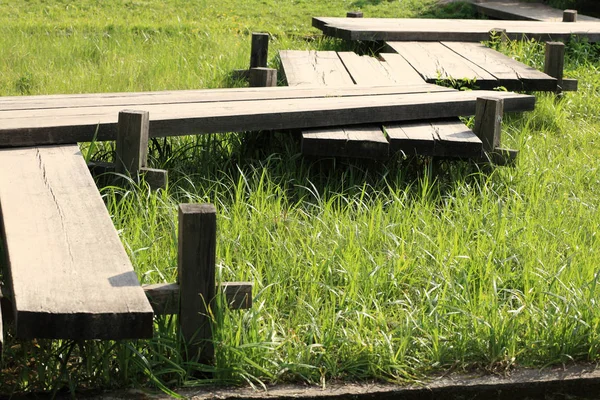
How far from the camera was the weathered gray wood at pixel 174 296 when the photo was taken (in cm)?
319

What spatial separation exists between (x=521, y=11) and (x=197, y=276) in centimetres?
934

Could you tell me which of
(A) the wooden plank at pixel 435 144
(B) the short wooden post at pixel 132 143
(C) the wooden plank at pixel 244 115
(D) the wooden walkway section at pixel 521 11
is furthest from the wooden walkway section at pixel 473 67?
(D) the wooden walkway section at pixel 521 11

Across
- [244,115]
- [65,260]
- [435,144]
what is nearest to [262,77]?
[244,115]

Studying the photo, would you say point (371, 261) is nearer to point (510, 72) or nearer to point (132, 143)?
point (132, 143)

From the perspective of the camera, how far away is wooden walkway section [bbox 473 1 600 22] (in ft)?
36.4

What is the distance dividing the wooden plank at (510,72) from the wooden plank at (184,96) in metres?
0.86

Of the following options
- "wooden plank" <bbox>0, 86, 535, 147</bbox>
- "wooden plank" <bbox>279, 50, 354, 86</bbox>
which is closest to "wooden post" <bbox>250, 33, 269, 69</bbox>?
"wooden plank" <bbox>279, 50, 354, 86</bbox>

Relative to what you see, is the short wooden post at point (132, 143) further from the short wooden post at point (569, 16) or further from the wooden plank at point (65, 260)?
the short wooden post at point (569, 16)

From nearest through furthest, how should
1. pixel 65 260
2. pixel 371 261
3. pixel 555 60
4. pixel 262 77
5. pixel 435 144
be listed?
pixel 65 260, pixel 371 261, pixel 435 144, pixel 262 77, pixel 555 60

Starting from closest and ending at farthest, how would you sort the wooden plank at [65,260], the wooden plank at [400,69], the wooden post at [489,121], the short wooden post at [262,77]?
the wooden plank at [65,260] → the wooden post at [489,121] → the short wooden post at [262,77] → the wooden plank at [400,69]

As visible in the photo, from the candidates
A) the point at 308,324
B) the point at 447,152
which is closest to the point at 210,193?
the point at 447,152

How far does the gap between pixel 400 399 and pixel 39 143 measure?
92.1 inches

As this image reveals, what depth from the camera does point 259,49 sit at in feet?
24.5

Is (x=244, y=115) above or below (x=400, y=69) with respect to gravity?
below
